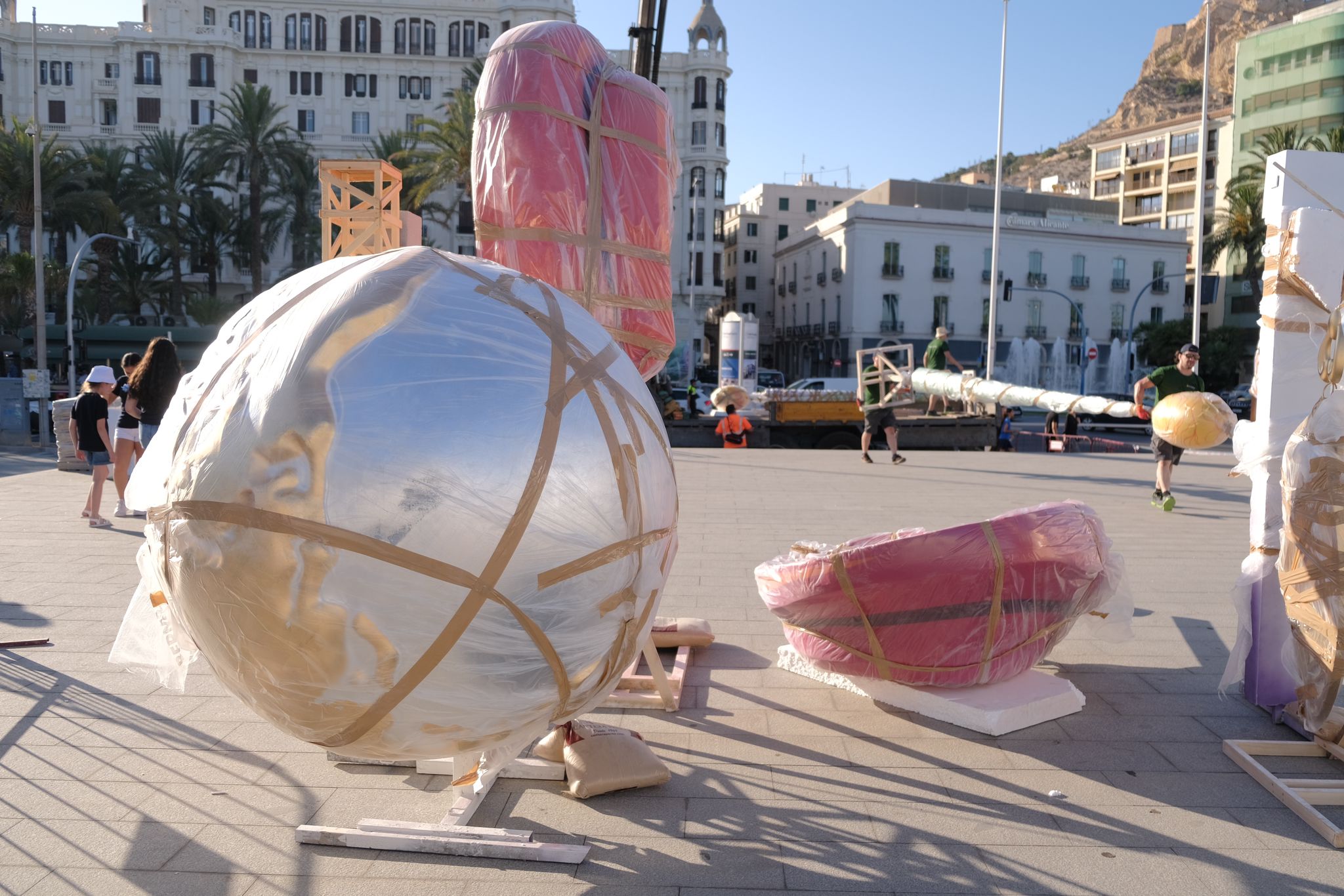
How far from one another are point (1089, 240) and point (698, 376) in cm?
2421

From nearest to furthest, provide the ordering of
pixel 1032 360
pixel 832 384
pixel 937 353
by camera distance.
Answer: pixel 937 353 < pixel 832 384 < pixel 1032 360

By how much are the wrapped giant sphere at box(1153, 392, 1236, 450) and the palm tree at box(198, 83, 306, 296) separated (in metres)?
43.1

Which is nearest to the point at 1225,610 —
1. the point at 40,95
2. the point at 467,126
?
the point at 467,126

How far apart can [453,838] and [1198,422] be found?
6.61 metres

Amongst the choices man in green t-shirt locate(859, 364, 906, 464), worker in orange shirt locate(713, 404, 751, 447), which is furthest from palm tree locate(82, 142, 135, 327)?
man in green t-shirt locate(859, 364, 906, 464)

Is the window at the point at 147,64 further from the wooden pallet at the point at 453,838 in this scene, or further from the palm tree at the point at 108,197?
the wooden pallet at the point at 453,838

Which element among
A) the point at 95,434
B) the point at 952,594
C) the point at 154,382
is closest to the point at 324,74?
the point at 95,434

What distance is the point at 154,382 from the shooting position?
31.5 ft

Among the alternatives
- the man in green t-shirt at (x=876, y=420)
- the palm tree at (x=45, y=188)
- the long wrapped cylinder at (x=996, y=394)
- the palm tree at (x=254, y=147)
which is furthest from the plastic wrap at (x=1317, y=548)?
the palm tree at (x=254, y=147)

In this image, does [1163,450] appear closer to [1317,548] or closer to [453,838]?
[1317,548]

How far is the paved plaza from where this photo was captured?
3471 mm

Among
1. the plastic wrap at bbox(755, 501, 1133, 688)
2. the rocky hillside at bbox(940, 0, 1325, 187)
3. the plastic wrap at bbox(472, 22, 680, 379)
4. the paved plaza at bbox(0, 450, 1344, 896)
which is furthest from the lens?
the rocky hillside at bbox(940, 0, 1325, 187)

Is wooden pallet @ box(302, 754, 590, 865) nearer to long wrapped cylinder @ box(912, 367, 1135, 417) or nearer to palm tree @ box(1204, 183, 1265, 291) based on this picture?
long wrapped cylinder @ box(912, 367, 1135, 417)

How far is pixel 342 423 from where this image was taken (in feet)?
8.56
